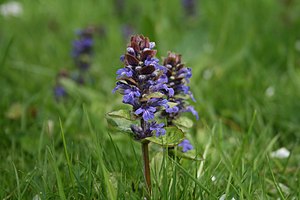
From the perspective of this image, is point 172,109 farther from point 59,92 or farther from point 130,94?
point 59,92

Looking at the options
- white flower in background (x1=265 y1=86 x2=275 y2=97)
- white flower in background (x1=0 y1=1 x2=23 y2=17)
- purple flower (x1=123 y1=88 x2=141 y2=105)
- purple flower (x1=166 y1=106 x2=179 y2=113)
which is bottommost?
purple flower (x1=166 y1=106 x2=179 y2=113)

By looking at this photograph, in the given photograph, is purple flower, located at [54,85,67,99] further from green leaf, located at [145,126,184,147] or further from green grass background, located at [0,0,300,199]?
green leaf, located at [145,126,184,147]

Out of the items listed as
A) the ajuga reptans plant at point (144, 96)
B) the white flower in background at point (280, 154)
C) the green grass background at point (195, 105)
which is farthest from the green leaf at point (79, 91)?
the ajuga reptans plant at point (144, 96)

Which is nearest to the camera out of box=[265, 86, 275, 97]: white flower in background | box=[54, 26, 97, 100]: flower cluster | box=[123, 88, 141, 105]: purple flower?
box=[123, 88, 141, 105]: purple flower

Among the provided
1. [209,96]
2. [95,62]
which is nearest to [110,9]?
[95,62]

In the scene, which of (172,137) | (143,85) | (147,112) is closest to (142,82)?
(143,85)

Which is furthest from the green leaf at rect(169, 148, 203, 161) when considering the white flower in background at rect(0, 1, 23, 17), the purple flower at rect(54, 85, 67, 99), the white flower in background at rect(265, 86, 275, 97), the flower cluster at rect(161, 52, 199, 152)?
the white flower in background at rect(0, 1, 23, 17)
